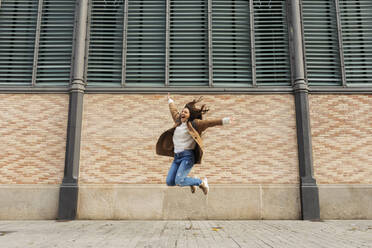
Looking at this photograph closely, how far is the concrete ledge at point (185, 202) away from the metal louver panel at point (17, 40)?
4192 mm

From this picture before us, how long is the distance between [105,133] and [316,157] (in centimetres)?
625

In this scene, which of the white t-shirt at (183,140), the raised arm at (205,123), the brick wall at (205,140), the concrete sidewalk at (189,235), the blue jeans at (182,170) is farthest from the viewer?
the brick wall at (205,140)

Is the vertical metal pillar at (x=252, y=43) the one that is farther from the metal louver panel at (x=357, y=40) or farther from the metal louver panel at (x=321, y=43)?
the metal louver panel at (x=357, y=40)

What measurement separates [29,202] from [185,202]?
437 centimetres

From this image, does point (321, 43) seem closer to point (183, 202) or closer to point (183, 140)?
point (183, 140)

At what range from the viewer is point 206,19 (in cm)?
928

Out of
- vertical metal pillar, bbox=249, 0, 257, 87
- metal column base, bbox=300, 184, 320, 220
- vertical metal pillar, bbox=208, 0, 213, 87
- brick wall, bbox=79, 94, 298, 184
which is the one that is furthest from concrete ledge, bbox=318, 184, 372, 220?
vertical metal pillar, bbox=208, 0, 213, 87

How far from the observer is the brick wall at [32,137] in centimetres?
826

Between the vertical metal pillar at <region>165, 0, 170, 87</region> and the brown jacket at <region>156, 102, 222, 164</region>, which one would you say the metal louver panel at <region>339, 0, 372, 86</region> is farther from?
the brown jacket at <region>156, 102, 222, 164</region>

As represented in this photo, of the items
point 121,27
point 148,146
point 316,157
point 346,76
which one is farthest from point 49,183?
point 346,76

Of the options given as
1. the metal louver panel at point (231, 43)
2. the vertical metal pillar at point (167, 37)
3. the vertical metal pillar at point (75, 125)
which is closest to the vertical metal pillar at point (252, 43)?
the metal louver panel at point (231, 43)

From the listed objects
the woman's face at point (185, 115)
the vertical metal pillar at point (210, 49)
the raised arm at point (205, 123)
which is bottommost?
the raised arm at point (205, 123)

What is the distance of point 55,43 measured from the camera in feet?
30.1

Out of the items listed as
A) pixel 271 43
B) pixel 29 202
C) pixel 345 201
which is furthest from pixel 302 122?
pixel 29 202
